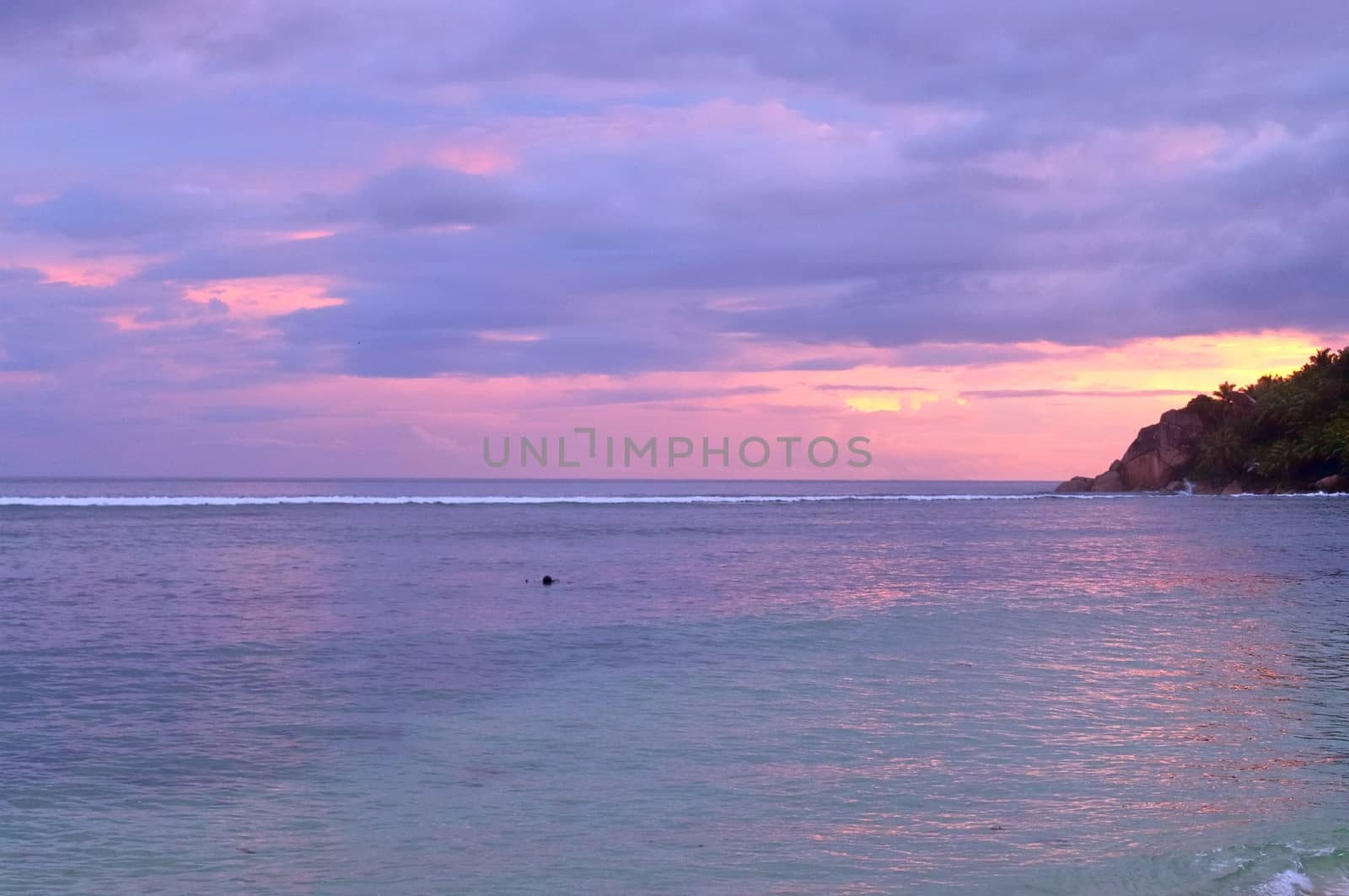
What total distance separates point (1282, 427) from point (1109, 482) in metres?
18.5

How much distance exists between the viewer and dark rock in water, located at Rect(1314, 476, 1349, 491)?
313 ft

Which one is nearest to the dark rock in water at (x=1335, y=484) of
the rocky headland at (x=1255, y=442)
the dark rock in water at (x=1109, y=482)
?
the rocky headland at (x=1255, y=442)

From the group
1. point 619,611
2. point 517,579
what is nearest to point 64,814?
point 619,611

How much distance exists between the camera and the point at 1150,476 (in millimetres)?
112250

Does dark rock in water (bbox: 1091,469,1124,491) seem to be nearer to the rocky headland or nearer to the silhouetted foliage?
the rocky headland

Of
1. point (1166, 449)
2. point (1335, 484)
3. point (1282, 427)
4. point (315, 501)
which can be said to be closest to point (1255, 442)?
point (1282, 427)

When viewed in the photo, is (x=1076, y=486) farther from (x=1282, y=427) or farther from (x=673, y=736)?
(x=673, y=736)

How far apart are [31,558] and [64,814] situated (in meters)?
30.2

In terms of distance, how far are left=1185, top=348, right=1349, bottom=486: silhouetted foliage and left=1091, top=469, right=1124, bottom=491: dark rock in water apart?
881 cm

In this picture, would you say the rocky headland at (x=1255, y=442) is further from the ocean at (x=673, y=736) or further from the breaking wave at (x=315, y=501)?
the ocean at (x=673, y=736)

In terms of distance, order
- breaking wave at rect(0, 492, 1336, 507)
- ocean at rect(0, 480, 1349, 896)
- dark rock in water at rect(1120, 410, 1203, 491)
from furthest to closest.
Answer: dark rock in water at rect(1120, 410, 1203, 491) → breaking wave at rect(0, 492, 1336, 507) → ocean at rect(0, 480, 1349, 896)

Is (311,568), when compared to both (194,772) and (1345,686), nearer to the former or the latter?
(194,772)

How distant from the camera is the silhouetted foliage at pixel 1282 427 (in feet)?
320

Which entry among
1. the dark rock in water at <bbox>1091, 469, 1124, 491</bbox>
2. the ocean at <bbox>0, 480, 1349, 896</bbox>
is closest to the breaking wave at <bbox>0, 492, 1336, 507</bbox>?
the dark rock in water at <bbox>1091, 469, 1124, 491</bbox>
